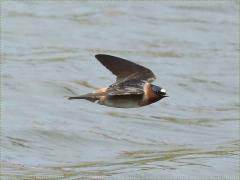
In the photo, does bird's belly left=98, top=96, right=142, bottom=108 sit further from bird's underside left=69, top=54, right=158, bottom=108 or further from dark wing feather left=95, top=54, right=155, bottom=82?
dark wing feather left=95, top=54, right=155, bottom=82

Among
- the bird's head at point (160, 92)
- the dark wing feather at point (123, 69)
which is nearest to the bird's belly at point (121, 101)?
the bird's head at point (160, 92)

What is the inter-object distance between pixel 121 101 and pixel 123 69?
76cm

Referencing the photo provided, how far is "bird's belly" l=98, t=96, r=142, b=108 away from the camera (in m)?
6.96

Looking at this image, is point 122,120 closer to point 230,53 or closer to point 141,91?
point 230,53

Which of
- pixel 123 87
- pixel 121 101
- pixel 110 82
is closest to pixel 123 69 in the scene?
pixel 123 87

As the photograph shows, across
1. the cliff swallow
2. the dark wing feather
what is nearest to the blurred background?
the dark wing feather

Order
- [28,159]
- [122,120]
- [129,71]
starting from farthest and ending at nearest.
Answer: [122,120] < [28,159] < [129,71]

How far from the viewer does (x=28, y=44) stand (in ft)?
48.1

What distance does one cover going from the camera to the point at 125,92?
697cm

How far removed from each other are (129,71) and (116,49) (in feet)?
23.5

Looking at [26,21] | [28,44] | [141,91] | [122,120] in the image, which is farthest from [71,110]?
[141,91]

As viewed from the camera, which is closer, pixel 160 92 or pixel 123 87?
pixel 160 92

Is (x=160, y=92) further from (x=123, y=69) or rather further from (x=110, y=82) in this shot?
(x=110, y=82)

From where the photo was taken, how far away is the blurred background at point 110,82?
10250 millimetres
